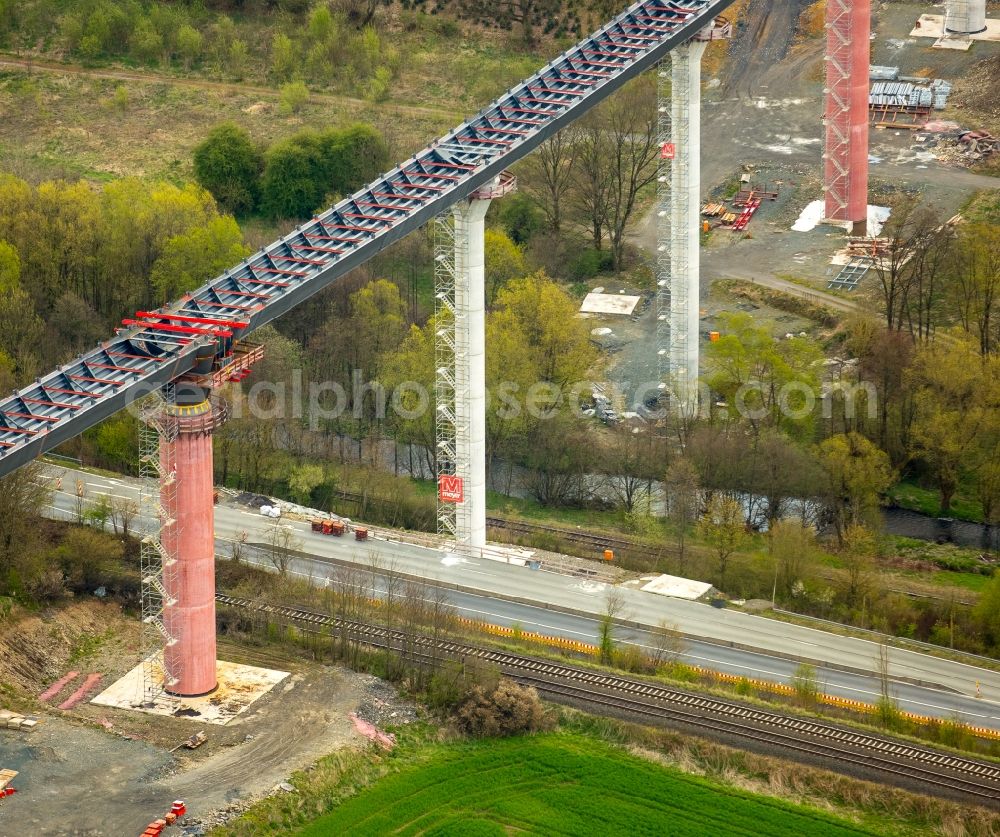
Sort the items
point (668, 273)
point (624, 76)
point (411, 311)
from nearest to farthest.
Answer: point (624, 76) < point (668, 273) < point (411, 311)

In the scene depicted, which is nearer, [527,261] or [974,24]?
[527,261]

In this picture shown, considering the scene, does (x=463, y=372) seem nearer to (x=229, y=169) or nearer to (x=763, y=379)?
(x=763, y=379)

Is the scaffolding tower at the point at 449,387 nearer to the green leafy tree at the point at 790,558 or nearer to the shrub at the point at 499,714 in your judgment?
the green leafy tree at the point at 790,558

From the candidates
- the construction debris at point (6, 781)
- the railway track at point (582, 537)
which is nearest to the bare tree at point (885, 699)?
the railway track at point (582, 537)

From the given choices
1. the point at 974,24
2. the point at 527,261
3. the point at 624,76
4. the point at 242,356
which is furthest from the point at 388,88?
the point at 242,356

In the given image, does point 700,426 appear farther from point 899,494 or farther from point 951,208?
point 951,208

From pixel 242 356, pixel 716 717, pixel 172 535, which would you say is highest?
pixel 242 356
